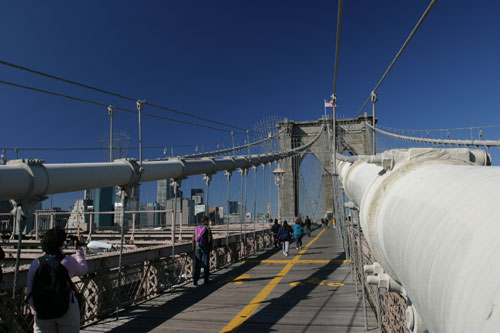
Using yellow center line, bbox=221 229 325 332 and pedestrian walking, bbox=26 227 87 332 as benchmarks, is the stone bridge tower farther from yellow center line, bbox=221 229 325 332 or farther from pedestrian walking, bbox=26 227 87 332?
pedestrian walking, bbox=26 227 87 332

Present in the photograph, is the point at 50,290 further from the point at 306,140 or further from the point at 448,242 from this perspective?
the point at 306,140

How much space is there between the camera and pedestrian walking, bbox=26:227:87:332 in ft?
8.75

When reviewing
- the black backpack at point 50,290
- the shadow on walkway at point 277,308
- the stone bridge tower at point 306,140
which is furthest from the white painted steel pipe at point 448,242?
the stone bridge tower at point 306,140

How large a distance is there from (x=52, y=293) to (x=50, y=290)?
0.03 m

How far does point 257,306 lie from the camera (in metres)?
5.53

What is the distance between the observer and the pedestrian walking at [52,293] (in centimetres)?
267

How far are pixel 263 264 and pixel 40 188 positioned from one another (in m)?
7.30

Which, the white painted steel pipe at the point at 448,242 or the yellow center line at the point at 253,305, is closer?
the white painted steel pipe at the point at 448,242

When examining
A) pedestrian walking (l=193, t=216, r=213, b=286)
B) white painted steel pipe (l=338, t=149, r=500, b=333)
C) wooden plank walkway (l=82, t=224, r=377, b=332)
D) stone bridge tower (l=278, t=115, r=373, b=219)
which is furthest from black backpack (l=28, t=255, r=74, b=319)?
stone bridge tower (l=278, t=115, r=373, b=219)

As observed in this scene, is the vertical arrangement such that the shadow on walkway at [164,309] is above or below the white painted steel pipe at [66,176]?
below

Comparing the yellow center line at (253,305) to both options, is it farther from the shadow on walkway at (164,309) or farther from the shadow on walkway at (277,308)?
the shadow on walkway at (164,309)

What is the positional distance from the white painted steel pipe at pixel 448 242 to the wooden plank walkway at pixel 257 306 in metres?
3.81

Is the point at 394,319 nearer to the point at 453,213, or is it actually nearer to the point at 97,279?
the point at 453,213

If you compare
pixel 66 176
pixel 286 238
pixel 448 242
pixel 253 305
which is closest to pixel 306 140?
pixel 286 238
